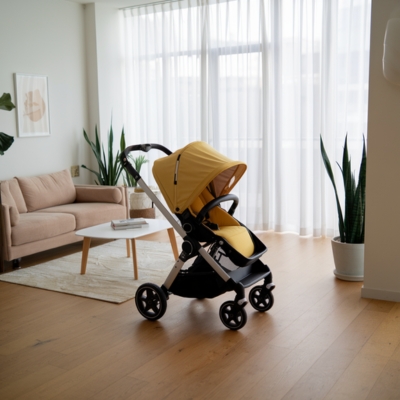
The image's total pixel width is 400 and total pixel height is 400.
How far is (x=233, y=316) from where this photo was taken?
341cm

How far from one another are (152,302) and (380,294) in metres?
1.64

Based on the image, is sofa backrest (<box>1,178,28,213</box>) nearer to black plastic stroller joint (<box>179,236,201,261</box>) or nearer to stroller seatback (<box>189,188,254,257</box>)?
stroller seatback (<box>189,188,254,257</box>)

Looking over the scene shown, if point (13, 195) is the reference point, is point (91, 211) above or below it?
below

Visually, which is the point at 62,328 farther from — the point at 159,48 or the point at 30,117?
the point at 159,48

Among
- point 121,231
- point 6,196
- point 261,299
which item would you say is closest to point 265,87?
point 121,231

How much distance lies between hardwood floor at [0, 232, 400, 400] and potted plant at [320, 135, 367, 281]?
0.14 m

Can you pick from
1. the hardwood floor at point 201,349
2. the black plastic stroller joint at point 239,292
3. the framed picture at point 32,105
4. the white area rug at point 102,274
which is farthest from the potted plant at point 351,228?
the framed picture at point 32,105

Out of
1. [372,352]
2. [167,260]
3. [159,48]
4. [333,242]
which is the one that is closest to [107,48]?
[159,48]

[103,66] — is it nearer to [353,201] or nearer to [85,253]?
[85,253]

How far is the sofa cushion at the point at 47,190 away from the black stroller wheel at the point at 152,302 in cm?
272

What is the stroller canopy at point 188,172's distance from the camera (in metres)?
3.41

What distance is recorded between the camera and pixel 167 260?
5152 mm

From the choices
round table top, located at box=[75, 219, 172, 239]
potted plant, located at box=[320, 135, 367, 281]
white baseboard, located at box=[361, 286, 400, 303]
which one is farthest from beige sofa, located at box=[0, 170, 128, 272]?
white baseboard, located at box=[361, 286, 400, 303]

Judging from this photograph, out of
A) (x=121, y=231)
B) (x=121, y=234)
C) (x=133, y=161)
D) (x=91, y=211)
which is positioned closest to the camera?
(x=121, y=234)
